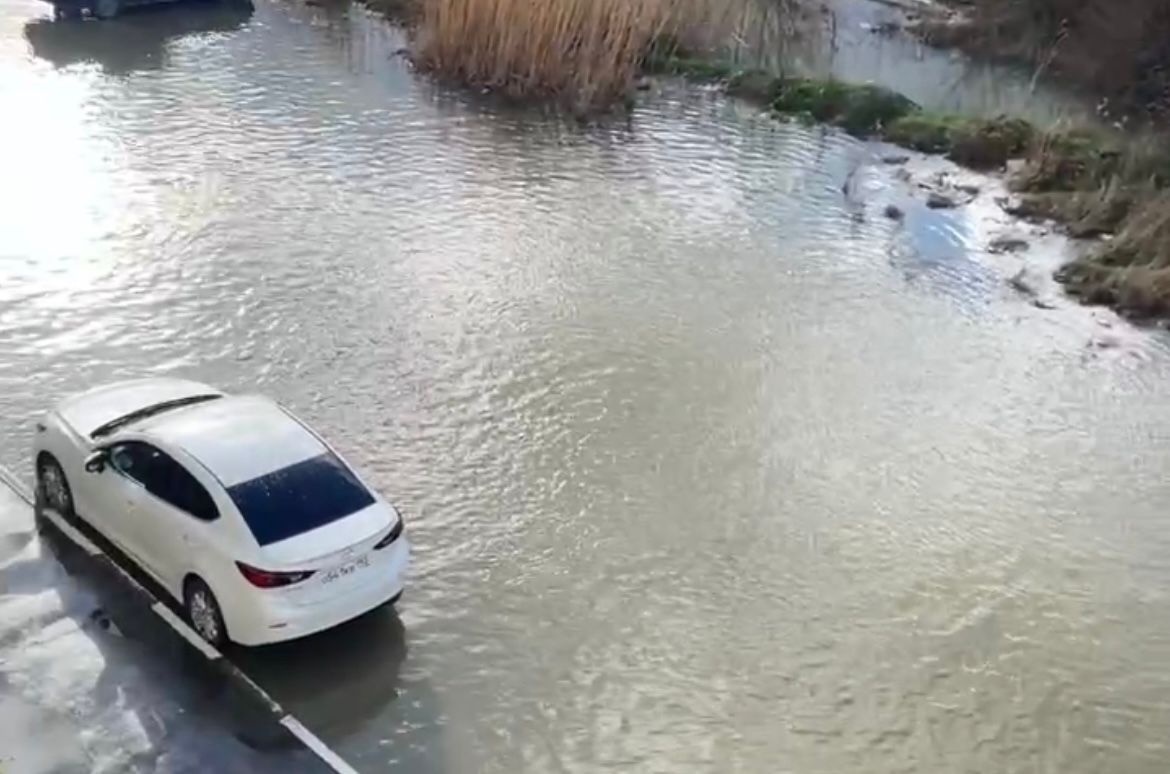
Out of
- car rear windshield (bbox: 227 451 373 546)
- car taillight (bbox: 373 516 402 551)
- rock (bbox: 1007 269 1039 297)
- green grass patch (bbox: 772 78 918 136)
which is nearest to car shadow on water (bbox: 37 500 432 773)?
car taillight (bbox: 373 516 402 551)

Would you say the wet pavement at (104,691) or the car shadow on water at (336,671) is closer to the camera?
the wet pavement at (104,691)

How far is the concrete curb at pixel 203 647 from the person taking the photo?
10484 mm

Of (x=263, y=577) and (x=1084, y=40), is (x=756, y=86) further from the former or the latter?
(x=263, y=577)

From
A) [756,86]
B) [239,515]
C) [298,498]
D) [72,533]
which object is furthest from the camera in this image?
[756,86]

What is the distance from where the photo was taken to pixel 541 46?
26594 millimetres

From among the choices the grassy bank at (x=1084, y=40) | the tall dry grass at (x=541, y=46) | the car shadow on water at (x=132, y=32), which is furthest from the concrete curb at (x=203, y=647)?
the grassy bank at (x=1084, y=40)

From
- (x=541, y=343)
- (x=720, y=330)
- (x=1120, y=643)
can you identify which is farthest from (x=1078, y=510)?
(x=541, y=343)

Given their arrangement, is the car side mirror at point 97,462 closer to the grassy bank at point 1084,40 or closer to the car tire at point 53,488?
the car tire at point 53,488

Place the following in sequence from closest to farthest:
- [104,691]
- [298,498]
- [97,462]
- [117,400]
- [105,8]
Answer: [104,691], [298,498], [97,462], [117,400], [105,8]

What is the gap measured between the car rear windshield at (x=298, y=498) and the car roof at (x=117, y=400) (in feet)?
7.03

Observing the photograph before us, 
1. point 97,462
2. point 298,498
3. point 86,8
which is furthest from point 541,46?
point 298,498

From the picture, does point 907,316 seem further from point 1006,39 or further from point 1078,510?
point 1006,39

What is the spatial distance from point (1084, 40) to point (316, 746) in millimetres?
24936

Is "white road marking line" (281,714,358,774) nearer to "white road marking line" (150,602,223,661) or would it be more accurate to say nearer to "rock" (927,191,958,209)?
"white road marking line" (150,602,223,661)
